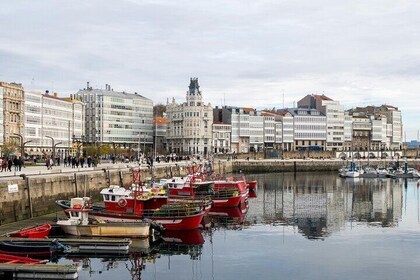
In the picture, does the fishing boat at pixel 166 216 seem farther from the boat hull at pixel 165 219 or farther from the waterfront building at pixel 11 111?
the waterfront building at pixel 11 111

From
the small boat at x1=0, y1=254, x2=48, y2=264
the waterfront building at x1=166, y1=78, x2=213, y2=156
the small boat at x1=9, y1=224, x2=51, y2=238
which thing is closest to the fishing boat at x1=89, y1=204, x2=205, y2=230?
the small boat at x1=9, y1=224, x2=51, y2=238

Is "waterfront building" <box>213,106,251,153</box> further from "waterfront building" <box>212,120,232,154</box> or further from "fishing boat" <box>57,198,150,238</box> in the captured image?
"fishing boat" <box>57,198,150,238</box>

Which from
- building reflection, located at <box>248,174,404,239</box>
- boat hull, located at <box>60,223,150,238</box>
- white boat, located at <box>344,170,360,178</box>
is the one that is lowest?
building reflection, located at <box>248,174,404,239</box>

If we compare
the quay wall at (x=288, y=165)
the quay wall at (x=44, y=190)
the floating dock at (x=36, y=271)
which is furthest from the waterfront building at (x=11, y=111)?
the floating dock at (x=36, y=271)

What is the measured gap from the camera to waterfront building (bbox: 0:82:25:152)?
4633 inches

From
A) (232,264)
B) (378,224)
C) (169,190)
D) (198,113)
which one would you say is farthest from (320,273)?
(198,113)

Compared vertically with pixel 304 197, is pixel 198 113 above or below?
above

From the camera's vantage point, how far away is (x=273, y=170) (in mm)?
147625

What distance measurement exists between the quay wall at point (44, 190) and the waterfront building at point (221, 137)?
12405 centimetres

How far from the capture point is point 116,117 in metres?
181

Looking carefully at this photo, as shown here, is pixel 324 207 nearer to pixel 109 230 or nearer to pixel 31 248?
pixel 109 230

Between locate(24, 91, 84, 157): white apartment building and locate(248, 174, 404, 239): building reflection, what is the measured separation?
53.3 meters

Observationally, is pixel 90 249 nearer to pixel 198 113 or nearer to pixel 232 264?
pixel 232 264

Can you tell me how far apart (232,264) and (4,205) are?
16.0 m
